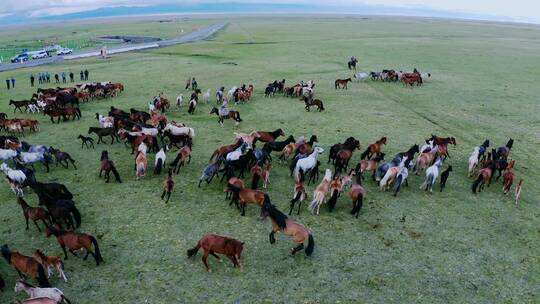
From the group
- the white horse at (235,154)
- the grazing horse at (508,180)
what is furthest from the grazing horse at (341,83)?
the grazing horse at (508,180)

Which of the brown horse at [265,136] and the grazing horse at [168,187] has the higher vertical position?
the brown horse at [265,136]

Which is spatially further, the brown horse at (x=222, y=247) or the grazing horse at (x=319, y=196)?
the grazing horse at (x=319, y=196)

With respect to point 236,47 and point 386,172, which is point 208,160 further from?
point 236,47

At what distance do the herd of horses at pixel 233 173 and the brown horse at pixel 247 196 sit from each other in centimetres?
3

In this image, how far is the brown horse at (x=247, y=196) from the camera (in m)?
10.4

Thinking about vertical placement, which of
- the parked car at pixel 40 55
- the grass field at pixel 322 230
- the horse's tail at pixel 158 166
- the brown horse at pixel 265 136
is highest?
the parked car at pixel 40 55

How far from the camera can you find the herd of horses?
851 cm

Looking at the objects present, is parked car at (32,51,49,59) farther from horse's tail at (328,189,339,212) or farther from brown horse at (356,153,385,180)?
horse's tail at (328,189,339,212)

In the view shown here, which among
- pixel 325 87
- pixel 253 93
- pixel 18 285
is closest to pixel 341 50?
pixel 325 87

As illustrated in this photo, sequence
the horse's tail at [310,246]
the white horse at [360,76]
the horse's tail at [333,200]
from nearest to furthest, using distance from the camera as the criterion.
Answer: the horse's tail at [310,246]
the horse's tail at [333,200]
the white horse at [360,76]

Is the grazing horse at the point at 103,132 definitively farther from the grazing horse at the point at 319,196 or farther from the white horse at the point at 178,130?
the grazing horse at the point at 319,196

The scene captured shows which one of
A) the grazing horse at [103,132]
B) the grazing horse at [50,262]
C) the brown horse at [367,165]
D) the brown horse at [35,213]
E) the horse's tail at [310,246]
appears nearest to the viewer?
the grazing horse at [50,262]

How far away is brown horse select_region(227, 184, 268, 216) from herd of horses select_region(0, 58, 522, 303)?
25 mm

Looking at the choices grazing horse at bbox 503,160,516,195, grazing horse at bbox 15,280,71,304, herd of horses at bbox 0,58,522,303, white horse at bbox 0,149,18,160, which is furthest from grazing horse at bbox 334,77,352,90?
grazing horse at bbox 15,280,71,304
